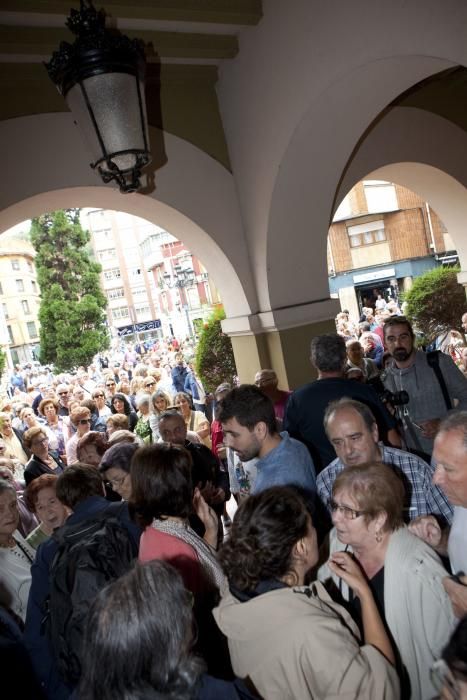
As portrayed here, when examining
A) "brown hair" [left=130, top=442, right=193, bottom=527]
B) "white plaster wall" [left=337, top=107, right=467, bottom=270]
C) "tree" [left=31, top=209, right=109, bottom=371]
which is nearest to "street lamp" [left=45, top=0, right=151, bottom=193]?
"brown hair" [left=130, top=442, right=193, bottom=527]

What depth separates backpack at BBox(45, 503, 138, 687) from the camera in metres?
1.87

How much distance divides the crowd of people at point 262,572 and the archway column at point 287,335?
1.50 metres

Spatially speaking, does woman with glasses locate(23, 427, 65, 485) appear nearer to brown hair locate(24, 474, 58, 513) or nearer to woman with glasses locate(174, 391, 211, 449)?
woman with glasses locate(174, 391, 211, 449)

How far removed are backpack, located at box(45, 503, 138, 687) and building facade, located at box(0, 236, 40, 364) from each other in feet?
154

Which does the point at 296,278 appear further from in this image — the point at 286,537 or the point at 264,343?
the point at 286,537

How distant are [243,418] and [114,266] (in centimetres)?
5878

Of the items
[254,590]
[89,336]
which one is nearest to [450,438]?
[254,590]

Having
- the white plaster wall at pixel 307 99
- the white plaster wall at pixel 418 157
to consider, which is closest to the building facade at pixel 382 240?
the white plaster wall at pixel 418 157

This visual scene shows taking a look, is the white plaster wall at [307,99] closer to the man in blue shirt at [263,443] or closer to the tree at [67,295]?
the man in blue shirt at [263,443]

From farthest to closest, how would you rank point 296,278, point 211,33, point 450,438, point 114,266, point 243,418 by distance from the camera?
1. point 114,266
2. point 296,278
3. point 211,33
4. point 243,418
5. point 450,438

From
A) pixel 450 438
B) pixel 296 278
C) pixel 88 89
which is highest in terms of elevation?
pixel 88 89

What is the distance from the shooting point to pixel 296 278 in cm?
498

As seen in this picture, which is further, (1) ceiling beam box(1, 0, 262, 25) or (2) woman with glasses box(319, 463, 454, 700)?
(1) ceiling beam box(1, 0, 262, 25)

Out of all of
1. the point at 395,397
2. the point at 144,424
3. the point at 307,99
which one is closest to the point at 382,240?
the point at 144,424
